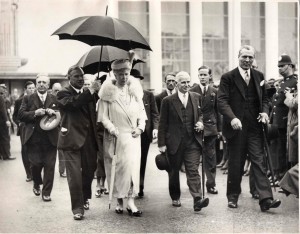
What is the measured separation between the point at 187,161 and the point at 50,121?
2075mm

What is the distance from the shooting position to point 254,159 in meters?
6.45

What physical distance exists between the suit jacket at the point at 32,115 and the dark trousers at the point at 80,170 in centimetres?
118

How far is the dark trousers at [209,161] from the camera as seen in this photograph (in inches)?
301

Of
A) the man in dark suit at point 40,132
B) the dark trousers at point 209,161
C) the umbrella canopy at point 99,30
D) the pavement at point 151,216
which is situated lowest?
the pavement at point 151,216

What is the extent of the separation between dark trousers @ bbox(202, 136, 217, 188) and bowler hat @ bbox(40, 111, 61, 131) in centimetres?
237

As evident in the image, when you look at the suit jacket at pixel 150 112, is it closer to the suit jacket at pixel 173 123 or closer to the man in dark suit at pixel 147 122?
the man in dark suit at pixel 147 122

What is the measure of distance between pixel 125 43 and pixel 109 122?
1046 mm

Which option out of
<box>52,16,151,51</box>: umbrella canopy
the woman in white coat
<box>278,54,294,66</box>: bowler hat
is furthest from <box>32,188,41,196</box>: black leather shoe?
<box>278,54,294,66</box>: bowler hat

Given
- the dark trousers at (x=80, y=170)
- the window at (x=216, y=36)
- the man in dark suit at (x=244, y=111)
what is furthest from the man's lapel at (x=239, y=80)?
the window at (x=216, y=36)

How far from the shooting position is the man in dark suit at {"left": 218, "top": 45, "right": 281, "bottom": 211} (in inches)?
253

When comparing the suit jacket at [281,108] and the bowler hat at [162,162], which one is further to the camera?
the suit jacket at [281,108]

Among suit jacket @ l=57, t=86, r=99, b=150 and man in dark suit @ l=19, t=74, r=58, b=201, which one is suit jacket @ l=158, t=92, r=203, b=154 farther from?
man in dark suit @ l=19, t=74, r=58, b=201

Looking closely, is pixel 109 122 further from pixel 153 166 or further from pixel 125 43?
pixel 153 166

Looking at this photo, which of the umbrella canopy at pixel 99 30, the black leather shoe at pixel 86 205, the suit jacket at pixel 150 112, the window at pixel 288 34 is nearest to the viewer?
the umbrella canopy at pixel 99 30
